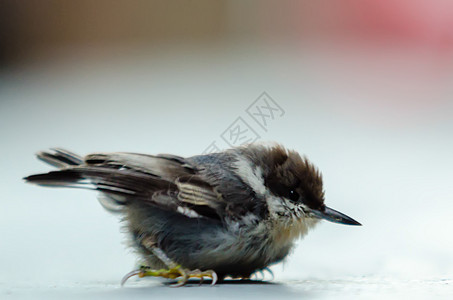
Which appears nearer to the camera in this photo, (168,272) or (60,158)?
(168,272)

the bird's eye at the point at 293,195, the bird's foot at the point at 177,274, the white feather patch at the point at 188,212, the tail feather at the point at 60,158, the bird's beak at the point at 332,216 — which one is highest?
the tail feather at the point at 60,158

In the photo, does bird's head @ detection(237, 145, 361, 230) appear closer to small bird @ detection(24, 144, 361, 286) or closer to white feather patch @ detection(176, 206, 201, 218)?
small bird @ detection(24, 144, 361, 286)

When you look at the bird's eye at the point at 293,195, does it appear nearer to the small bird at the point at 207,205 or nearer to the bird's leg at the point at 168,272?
the small bird at the point at 207,205

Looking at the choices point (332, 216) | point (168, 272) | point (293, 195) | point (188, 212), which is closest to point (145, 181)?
point (188, 212)

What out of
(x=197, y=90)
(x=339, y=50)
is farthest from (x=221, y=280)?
(x=339, y=50)

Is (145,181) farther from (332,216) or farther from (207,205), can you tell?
(332,216)

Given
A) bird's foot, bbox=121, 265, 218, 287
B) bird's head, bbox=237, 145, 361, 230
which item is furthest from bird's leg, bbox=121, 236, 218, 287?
bird's head, bbox=237, 145, 361, 230

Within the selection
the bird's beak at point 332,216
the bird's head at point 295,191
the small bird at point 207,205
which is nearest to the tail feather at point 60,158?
the small bird at point 207,205

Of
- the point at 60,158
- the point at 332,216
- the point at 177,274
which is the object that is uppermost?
the point at 60,158
